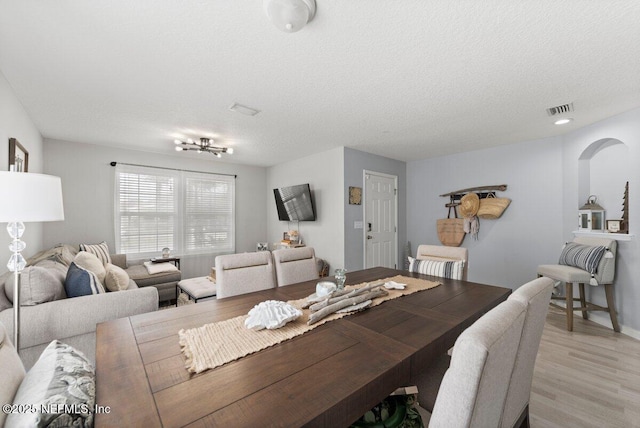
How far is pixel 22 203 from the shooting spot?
4.33 feet

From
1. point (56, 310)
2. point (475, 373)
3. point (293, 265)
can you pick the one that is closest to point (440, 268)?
point (293, 265)

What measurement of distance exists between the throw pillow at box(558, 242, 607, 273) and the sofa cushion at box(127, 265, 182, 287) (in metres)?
5.16

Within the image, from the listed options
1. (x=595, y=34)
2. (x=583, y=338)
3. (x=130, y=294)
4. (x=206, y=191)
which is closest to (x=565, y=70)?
(x=595, y=34)

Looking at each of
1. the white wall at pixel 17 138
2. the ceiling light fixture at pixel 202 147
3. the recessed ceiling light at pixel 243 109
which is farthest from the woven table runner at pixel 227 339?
the ceiling light fixture at pixel 202 147

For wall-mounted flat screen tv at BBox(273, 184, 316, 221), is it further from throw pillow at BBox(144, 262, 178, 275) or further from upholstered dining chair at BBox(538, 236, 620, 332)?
upholstered dining chair at BBox(538, 236, 620, 332)

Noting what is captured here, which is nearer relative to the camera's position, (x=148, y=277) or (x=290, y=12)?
(x=290, y=12)

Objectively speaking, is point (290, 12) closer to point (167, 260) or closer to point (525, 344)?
point (525, 344)

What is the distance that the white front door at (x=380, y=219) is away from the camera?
4461 mm

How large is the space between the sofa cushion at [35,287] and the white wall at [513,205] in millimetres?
4948

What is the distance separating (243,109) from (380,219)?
9.88ft

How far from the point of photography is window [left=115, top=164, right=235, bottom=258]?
14.1 feet

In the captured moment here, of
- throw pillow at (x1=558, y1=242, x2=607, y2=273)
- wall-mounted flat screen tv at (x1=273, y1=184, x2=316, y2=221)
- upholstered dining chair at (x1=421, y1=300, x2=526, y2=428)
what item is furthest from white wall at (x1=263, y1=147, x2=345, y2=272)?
upholstered dining chair at (x1=421, y1=300, x2=526, y2=428)

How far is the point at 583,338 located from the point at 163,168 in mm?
6171

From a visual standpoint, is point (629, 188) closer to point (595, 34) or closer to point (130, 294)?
point (595, 34)
